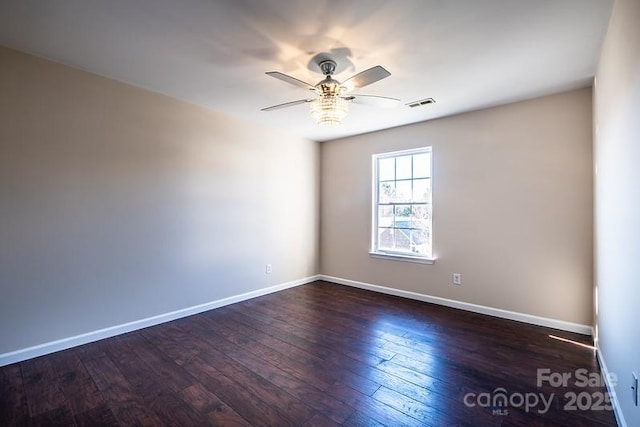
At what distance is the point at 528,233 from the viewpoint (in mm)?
3213

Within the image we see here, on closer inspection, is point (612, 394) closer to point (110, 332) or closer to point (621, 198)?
point (621, 198)

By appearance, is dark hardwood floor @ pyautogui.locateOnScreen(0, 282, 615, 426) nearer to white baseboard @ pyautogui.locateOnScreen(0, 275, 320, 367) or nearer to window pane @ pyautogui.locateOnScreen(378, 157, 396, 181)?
white baseboard @ pyautogui.locateOnScreen(0, 275, 320, 367)

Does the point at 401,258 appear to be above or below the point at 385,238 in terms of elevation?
below

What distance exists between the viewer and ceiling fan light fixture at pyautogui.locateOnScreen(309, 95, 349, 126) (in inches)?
92.1

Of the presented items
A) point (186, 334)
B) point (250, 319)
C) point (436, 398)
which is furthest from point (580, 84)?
point (186, 334)

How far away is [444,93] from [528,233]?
178 cm

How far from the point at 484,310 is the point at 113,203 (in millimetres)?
4228

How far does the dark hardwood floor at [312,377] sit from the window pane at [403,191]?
1.75 m

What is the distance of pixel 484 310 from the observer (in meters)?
3.50

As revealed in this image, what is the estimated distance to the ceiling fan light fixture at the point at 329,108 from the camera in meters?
2.34

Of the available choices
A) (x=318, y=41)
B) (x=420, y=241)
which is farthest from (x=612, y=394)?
(x=318, y=41)

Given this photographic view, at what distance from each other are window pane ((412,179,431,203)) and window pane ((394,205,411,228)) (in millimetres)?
181

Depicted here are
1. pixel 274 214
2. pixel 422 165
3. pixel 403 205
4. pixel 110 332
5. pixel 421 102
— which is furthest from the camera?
pixel 274 214

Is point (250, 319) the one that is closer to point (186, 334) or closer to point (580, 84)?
point (186, 334)
